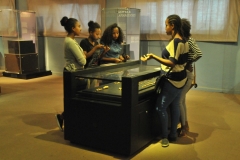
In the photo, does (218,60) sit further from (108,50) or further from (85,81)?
(85,81)

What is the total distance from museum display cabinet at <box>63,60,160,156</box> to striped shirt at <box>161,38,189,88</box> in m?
0.25

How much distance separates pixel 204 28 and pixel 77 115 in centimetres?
375

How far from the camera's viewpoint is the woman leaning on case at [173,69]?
111 inches

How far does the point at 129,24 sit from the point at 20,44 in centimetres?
284

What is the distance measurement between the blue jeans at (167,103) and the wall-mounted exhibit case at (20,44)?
4888mm

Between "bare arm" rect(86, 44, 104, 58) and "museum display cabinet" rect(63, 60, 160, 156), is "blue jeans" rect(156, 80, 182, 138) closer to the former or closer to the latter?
"museum display cabinet" rect(63, 60, 160, 156)

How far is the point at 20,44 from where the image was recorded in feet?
23.5

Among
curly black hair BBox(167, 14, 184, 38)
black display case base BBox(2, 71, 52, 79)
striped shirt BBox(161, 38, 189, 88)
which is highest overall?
curly black hair BBox(167, 14, 184, 38)

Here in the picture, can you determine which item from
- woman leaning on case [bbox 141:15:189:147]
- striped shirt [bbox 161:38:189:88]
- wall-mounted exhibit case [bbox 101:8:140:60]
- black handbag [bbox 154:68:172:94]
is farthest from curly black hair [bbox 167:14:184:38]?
wall-mounted exhibit case [bbox 101:8:140:60]

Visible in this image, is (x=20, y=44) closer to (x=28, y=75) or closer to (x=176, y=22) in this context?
(x=28, y=75)

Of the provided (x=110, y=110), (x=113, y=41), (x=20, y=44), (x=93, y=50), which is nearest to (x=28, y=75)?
(x=20, y=44)

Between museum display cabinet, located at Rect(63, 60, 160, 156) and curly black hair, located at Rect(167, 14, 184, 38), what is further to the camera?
curly black hair, located at Rect(167, 14, 184, 38)

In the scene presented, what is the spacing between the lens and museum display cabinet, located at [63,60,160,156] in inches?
107

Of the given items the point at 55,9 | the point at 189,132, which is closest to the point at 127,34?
the point at 55,9
